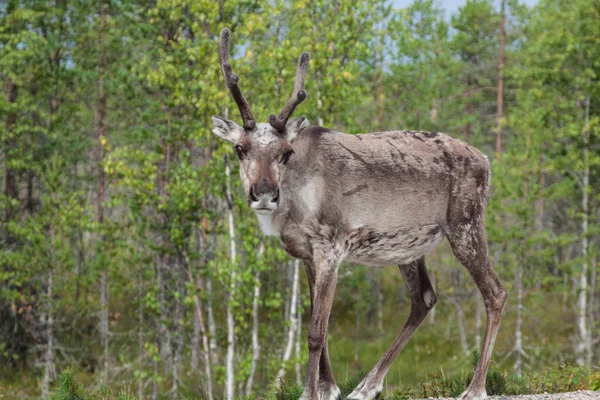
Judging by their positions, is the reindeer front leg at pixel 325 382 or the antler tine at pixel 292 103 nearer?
the antler tine at pixel 292 103

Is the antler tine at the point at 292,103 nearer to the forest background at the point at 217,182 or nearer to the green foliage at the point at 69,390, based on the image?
the green foliage at the point at 69,390

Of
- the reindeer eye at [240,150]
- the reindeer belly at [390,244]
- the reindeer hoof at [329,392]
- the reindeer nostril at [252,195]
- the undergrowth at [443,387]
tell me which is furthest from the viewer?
the undergrowth at [443,387]

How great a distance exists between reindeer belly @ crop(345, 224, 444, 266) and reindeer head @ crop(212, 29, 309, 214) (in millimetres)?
1028

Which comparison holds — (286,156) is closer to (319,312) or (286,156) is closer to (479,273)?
(319,312)

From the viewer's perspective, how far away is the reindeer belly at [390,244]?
6.32 metres

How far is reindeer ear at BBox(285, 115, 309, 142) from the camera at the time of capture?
19.7ft

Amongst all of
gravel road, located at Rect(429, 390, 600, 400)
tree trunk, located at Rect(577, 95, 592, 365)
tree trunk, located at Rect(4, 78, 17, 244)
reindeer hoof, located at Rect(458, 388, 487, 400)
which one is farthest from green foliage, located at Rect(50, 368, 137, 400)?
tree trunk, located at Rect(577, 95, 592, 365)

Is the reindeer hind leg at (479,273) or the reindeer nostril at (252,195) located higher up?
the reindeer nostril at (252,195)

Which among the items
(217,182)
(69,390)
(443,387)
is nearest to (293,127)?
(69,390)

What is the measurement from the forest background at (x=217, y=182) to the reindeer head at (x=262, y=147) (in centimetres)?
694

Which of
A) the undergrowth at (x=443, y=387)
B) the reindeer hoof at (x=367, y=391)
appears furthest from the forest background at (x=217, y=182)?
the reindeer hoof at (x=367, y=391)

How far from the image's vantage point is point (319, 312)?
5.95 meters

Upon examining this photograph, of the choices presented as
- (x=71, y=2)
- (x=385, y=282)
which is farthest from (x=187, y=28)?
(x=385, y=282)

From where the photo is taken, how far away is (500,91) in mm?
26688
